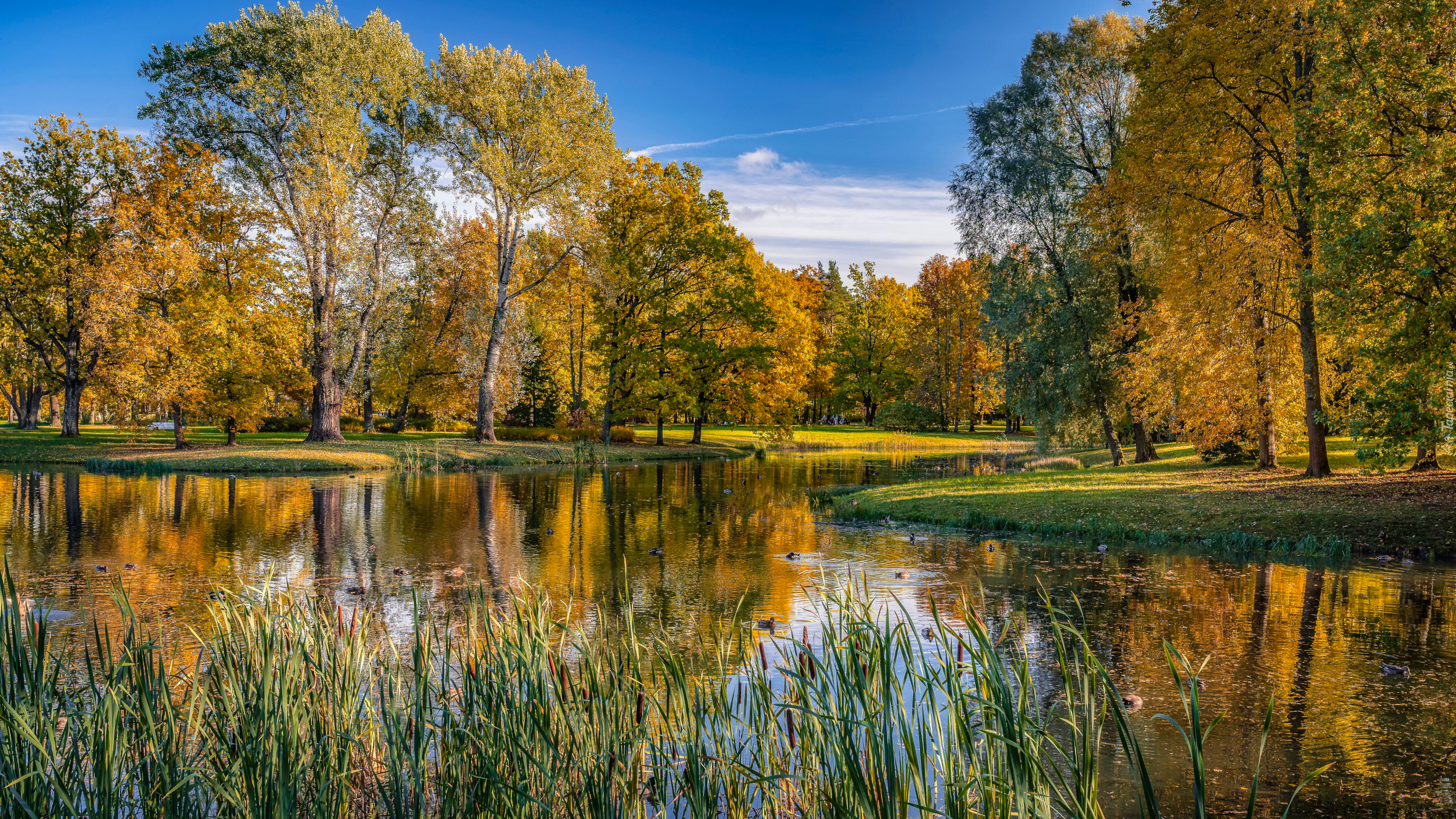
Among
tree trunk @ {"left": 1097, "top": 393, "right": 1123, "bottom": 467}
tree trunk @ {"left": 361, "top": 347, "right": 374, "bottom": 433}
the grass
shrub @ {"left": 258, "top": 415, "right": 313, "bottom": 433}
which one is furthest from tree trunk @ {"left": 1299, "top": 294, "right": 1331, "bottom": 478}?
shrub @ {"left": 258, "top": 415, "right": 313, "bottom": 433}

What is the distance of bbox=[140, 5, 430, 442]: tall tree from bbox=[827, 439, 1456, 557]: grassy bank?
2410cm

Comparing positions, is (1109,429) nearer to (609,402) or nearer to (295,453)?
(609,402)

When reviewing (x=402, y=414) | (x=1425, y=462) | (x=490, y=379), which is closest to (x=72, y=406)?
(x=402, y=414)

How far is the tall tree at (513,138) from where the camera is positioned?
3566 centimetres

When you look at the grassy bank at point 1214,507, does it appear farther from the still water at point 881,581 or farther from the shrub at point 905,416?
the shrub at point 905,416

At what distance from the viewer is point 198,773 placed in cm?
348

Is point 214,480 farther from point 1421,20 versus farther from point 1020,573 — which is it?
point 1421,20

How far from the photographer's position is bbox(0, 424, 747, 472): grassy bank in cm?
2773

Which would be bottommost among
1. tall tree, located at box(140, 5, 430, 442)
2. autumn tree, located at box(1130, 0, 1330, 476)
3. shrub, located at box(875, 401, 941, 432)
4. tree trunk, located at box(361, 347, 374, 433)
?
shrub, located at box(875, 401, 941, 432)

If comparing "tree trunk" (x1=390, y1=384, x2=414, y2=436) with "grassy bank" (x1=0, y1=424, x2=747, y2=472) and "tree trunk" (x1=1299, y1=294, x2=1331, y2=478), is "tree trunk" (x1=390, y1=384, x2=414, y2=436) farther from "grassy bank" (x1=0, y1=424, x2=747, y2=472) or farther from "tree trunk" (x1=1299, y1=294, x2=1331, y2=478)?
"tree trunk" (x1=1299, y1=294, x2=1331, y2=478)

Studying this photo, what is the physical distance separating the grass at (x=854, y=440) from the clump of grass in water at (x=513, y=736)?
128 ft

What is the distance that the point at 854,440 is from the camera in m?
53.2

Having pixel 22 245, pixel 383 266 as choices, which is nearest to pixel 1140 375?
pixel 383 266

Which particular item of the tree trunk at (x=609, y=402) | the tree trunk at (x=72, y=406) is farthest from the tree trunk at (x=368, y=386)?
the tree trunk at (x=609, y=402)
